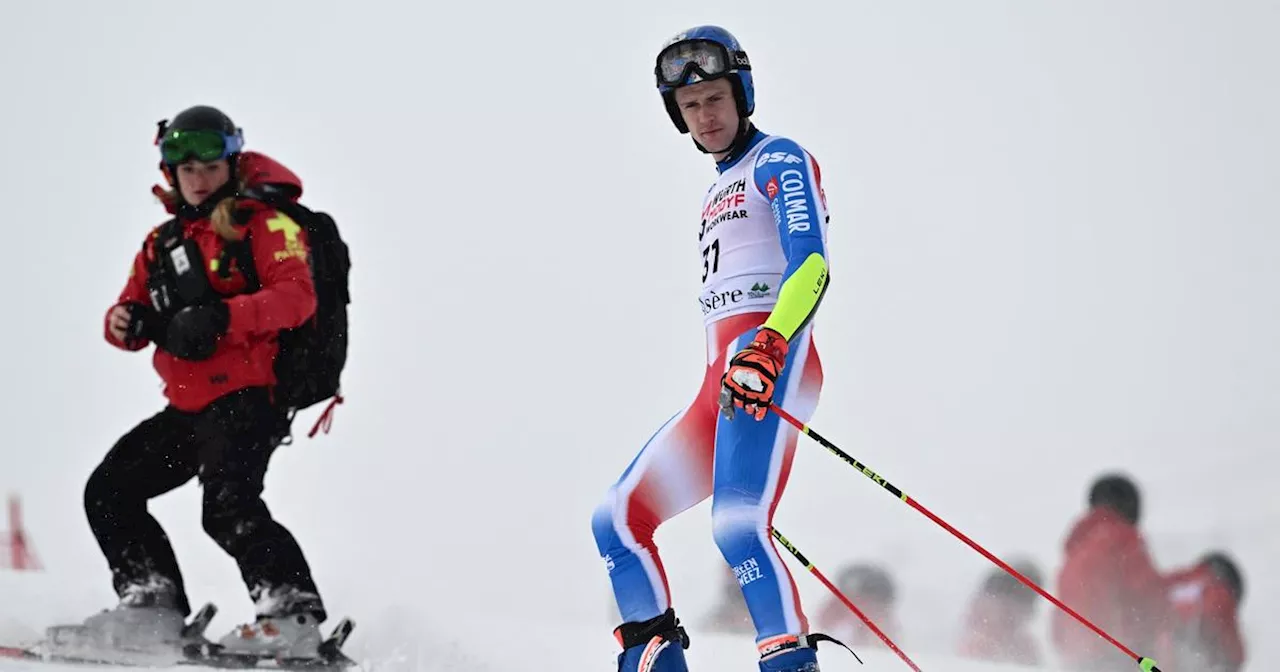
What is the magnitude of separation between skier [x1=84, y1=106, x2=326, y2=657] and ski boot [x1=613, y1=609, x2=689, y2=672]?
6.21 ft

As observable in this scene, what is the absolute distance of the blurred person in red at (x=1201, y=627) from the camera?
8445 mm

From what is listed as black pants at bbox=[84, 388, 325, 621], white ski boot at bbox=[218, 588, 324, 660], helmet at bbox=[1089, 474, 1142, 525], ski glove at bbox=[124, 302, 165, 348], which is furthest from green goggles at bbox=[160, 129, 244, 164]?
helmet at bbox=[1089, 474, 1142, 525]

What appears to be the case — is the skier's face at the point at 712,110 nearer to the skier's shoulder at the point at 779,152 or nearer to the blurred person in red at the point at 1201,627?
the skier's shoulder at the point at 779,152

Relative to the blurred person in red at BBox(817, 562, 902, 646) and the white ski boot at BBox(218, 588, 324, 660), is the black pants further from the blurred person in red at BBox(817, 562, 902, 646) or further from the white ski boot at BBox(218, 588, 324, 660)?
the blurred person in red at BBox(817, 562, 902, 646)

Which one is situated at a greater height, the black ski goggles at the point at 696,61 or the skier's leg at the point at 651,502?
the black ski goggles at the point at 696,61

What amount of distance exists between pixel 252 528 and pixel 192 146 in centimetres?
163

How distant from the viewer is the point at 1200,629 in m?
8.59

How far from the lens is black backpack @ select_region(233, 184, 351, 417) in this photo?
6.16 metres

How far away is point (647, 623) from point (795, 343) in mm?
1044

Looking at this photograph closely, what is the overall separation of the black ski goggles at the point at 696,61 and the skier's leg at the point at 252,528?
2.33 m

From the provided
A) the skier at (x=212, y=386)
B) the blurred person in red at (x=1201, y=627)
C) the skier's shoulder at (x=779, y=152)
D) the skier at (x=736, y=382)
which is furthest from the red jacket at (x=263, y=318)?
the blurred person in red at (x=1201, y=627)

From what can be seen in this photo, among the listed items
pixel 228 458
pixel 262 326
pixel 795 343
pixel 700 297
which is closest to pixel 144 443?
pixel 228 458

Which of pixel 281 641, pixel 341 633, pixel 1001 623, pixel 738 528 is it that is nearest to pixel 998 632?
pixel 1001 623

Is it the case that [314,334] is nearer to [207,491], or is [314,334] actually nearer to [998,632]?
[207,491]
